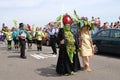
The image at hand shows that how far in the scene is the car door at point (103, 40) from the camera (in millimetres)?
15348

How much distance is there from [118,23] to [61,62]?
1139cm

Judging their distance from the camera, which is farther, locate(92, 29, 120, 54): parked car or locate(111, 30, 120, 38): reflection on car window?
locate(111, 30, 120, 38): reflection on car window

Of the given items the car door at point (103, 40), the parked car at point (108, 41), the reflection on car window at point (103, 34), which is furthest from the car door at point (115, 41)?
the reflection on car window at point (103, 34)

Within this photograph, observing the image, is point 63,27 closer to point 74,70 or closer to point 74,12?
point 74,12

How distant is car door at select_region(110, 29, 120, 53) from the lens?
14.5 meters

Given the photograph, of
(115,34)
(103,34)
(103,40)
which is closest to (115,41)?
(115,34)

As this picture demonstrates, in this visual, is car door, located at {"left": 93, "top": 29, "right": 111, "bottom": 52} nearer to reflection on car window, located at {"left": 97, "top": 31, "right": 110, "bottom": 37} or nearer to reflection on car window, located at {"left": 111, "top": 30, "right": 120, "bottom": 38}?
reflection on car window, located at {"left": 97, "top": 31, "right": 110, "bottom": 37}

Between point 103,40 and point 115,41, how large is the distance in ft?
3.41

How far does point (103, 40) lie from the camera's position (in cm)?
1566

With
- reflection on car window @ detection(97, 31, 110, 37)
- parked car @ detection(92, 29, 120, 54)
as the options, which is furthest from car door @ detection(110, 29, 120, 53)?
reflection on car window @ detection(97, 31, 110, 37)

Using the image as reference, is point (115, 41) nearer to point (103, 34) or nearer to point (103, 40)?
point (103, 40)

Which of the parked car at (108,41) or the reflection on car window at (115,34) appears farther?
the reflection on car window at (115,34)

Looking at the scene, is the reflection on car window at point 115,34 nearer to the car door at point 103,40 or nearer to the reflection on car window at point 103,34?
the car door at point 103,40

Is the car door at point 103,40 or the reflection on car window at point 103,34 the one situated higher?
the reflection on car window at point 103,34
